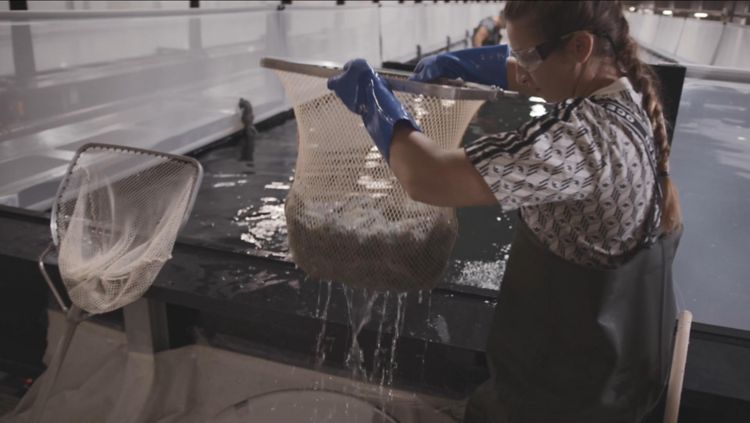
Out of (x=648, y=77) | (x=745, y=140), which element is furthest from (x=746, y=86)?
(x=648, y=77)

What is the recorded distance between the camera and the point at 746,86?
214 centimetres

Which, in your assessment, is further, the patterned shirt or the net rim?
the net rim

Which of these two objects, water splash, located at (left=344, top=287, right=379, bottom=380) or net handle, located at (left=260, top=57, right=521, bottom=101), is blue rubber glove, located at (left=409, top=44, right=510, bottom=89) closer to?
net handle, located at (left=260, top=57, right=521, bottom=101)

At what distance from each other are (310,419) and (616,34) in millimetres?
1550

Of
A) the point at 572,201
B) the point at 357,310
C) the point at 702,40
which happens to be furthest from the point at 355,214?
the point at 702,40

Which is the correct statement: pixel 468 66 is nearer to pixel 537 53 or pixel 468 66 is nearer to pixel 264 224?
pixel 537 53

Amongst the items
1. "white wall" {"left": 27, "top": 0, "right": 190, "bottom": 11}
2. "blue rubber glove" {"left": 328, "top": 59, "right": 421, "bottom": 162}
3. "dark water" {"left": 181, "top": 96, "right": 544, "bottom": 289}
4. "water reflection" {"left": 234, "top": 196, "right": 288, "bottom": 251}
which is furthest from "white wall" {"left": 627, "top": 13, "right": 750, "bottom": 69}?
"white wall" {"left": 27, "top": 0, "right": 190, "bottom": 11}

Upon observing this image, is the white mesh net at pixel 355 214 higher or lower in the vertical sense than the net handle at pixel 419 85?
lower

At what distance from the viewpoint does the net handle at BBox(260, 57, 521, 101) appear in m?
1.37

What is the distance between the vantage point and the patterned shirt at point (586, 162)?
1.05 meters

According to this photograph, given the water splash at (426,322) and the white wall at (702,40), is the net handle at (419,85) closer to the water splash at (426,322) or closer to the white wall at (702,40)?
the white wall at (702,40)

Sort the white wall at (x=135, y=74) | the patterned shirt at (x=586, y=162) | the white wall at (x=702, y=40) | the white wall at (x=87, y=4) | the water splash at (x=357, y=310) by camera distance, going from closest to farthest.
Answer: the patterned shirt at (x=586, y=162) → the water splash at (x=357, y=310) → the white wall at (x=135, y=74) → the white wall at (x=702, y=40) → the white wall at (x=87, y=4)

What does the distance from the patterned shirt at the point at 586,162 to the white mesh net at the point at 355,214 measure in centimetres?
52

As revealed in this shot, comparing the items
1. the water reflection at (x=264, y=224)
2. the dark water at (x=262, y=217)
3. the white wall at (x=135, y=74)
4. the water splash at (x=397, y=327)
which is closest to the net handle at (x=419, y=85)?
the water splash at (x=397, y=327)
